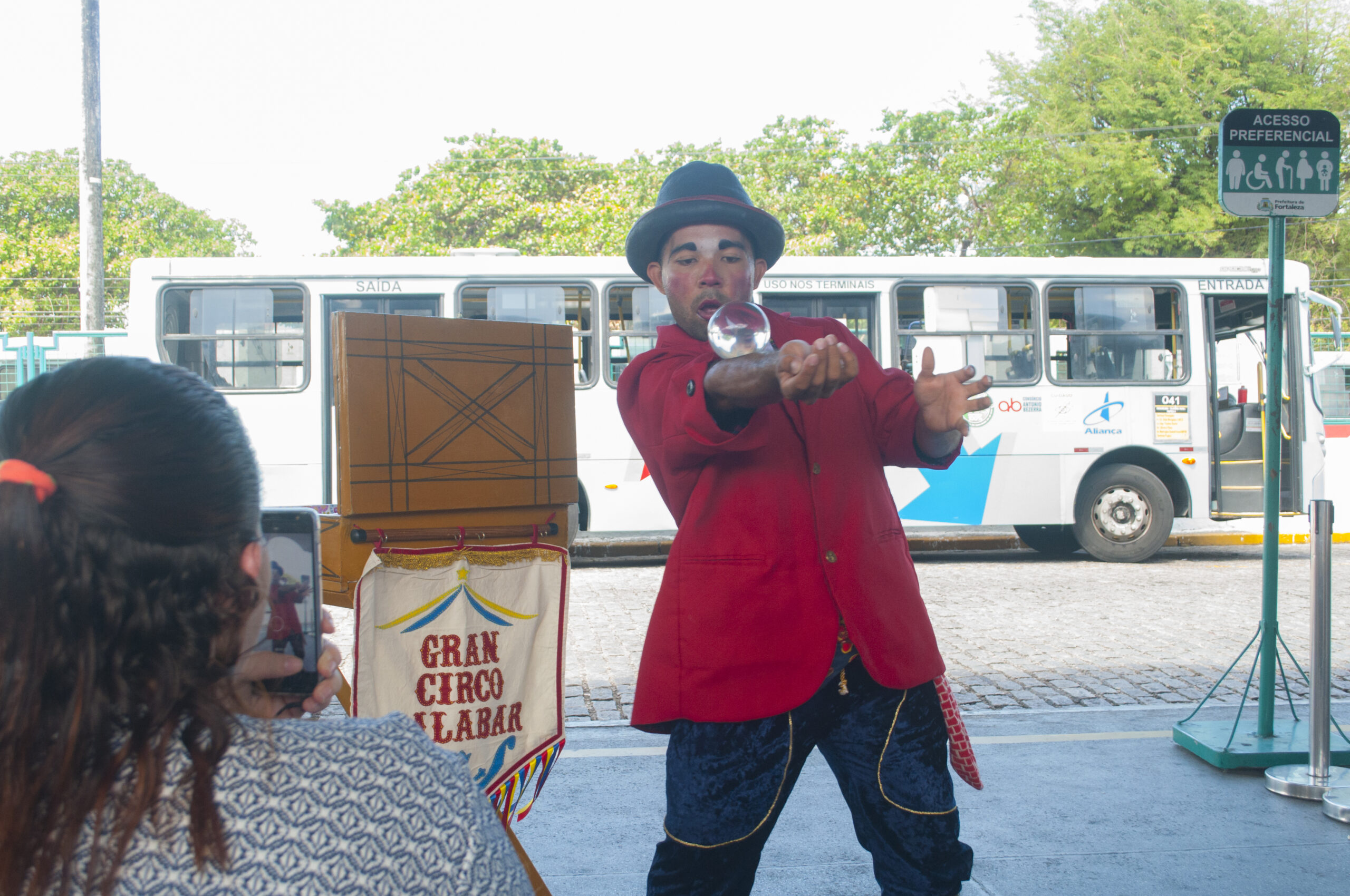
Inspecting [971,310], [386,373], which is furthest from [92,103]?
[386,373]

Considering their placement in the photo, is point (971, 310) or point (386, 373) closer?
point (386, 373)

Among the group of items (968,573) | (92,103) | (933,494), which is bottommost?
(968,573)

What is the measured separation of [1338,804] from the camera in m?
3.57

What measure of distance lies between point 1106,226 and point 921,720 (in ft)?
81.9

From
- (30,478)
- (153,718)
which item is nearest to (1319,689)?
(153,718)

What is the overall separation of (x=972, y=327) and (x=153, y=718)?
34.1ft

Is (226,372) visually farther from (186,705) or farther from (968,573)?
(186,705)

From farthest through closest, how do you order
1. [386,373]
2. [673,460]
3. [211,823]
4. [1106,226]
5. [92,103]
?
[1106,226], [92,103], [386,373], [673,460], [211,823]

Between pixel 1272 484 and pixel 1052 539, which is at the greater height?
pixel 1272 484

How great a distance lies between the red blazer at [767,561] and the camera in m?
1.96

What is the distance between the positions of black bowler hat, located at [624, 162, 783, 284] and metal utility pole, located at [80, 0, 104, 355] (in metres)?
11.3

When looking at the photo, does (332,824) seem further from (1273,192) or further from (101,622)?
(1273,192)

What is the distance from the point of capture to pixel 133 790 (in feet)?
3.14

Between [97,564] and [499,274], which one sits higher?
[499,274]
